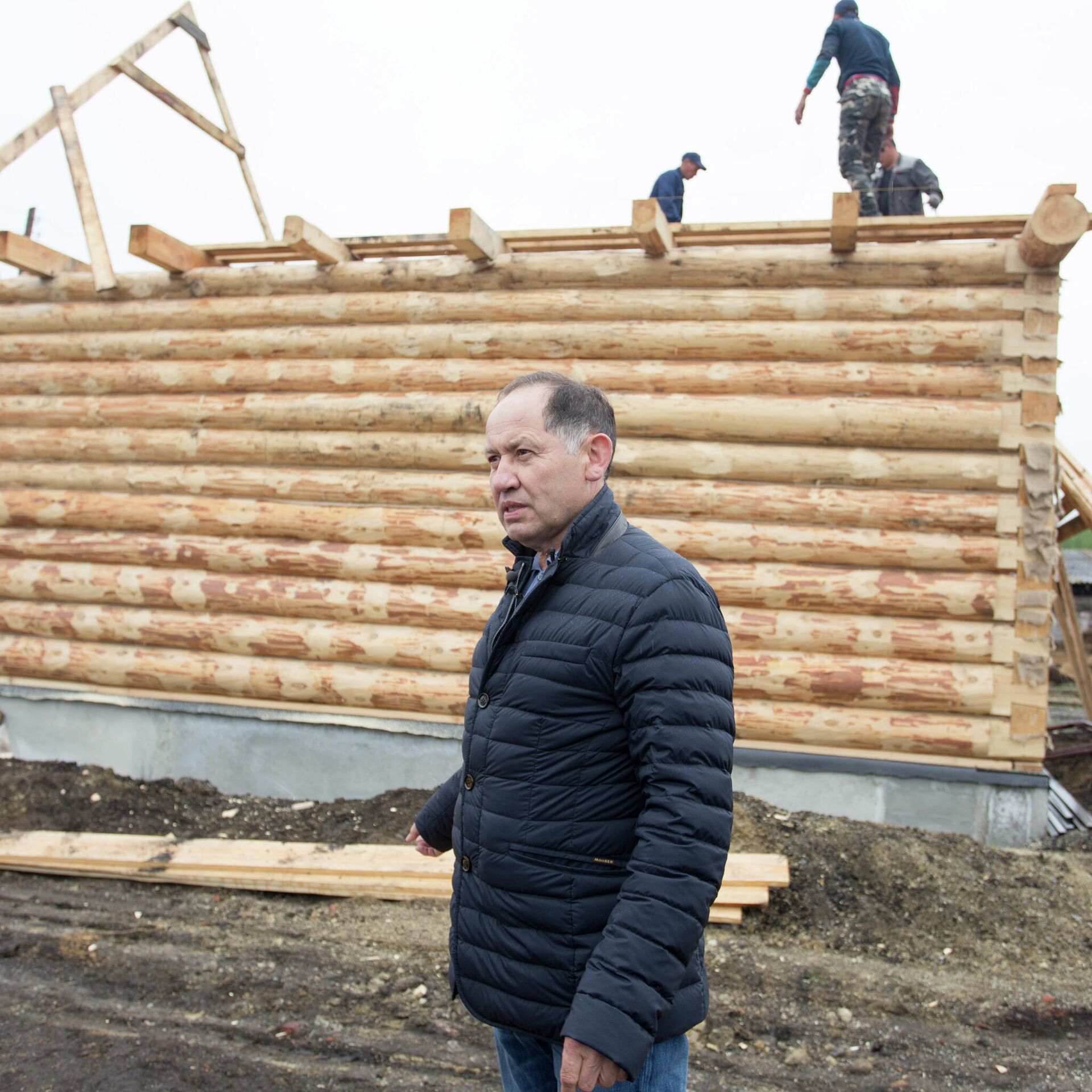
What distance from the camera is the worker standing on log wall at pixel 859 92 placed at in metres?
8.42

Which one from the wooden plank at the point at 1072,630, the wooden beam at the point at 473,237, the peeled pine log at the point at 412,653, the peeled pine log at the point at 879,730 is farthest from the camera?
the wooden plank at the point at 1072,630

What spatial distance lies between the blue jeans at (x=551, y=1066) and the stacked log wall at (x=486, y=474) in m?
4.47

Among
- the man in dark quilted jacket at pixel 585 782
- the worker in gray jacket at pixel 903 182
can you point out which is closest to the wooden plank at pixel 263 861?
the man in dark quilted jacket at pixel 585 782

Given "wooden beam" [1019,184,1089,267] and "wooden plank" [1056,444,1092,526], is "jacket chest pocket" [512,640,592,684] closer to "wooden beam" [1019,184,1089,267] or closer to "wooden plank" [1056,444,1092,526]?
"wooden beam" [1019,184,1089,267]

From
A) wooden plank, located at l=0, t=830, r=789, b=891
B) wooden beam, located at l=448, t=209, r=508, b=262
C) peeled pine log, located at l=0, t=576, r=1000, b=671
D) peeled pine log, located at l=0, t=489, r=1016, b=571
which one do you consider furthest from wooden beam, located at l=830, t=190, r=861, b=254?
wooden plank, located at l=0, t=830, r=789, b=891

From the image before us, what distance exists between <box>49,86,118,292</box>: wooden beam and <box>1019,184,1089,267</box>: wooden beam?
7.59m

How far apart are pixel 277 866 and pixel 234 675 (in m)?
2.15

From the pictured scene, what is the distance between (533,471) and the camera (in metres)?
2.20

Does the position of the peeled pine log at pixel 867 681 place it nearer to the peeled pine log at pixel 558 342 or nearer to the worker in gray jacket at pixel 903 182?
the peeled pine log at pixel 558 342

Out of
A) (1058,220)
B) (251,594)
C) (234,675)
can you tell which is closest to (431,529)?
(251,594)

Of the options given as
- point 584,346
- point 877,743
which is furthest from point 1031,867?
point 584,346

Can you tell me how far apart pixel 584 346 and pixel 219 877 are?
4666 mm

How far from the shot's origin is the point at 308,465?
777 cm

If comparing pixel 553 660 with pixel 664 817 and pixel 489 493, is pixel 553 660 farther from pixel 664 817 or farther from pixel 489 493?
pixel 489 493
